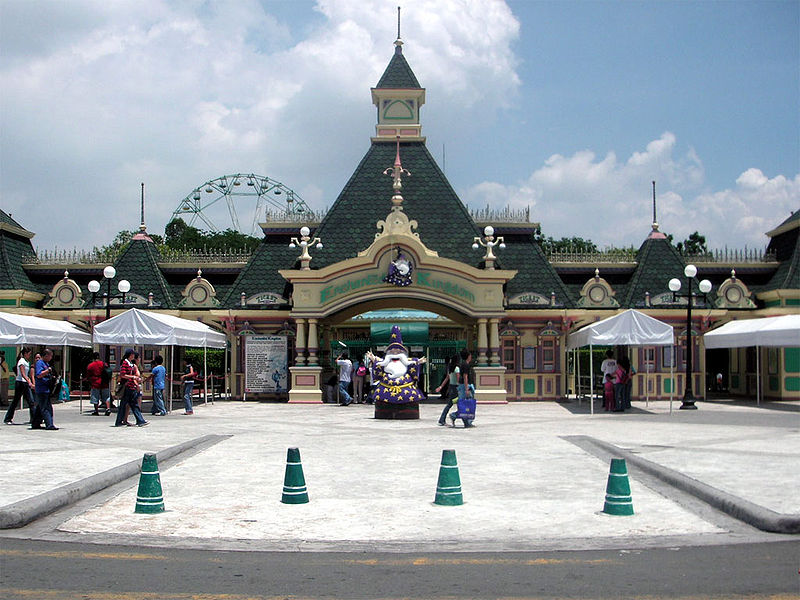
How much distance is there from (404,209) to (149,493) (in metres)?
24.9

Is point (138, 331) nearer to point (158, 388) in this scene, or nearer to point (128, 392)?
point (158, 388)

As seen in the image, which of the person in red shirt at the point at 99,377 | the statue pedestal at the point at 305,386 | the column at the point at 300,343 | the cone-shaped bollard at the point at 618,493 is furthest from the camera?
the column at the point at 300,343

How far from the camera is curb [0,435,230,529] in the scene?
924 cm

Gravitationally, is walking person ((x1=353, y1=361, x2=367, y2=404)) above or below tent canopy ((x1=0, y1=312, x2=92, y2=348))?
below

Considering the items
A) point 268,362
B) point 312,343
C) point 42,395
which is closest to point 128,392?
point 42,395

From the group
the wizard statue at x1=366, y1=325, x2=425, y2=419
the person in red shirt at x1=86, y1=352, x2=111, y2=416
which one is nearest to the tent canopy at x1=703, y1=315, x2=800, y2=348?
the wizard statue at x1=366, y1=325, x2=425, y2=419

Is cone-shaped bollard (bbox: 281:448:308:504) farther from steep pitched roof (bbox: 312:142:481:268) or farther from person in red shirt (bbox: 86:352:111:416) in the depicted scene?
steep pitched roof (bbox: 312:142:481:268)

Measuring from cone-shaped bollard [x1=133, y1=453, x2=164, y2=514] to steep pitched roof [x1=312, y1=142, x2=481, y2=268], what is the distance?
23.0 m

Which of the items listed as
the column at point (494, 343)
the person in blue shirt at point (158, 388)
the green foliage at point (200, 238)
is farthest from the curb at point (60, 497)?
the green foliage at point (200, 238)

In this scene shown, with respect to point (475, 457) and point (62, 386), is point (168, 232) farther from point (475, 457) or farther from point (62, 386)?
point (475, 457)

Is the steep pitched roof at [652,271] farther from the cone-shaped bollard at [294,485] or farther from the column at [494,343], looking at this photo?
the cone-shaped bollard at [294,485]

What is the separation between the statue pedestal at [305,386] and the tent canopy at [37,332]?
7144mm

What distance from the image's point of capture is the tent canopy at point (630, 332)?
2638 centimetres

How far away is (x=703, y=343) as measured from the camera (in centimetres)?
3281
